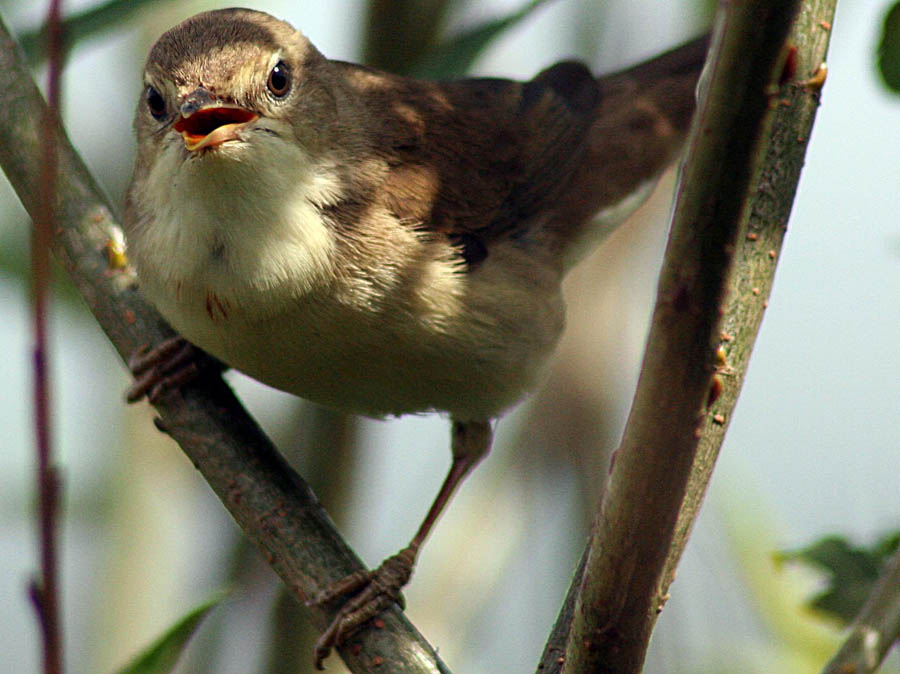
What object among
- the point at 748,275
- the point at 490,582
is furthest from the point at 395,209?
the point at 490,582

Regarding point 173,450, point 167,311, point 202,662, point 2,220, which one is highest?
point 2,220

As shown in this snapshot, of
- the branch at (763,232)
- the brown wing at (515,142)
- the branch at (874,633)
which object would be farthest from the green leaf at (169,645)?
the brown wing at (515,142)

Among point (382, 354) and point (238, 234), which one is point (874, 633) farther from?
point (238, 234)

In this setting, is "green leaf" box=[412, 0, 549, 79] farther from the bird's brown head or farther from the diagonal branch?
the diagonal branch

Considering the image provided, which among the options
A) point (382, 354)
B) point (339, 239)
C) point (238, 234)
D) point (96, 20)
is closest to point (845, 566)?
point (382, 354)

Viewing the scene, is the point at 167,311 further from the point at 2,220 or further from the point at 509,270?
the point at 2,220

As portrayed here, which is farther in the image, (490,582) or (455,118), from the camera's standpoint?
(490,582)

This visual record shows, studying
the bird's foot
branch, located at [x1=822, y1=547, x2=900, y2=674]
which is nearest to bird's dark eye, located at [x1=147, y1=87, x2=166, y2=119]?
the bird's foot

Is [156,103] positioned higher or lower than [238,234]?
higher
